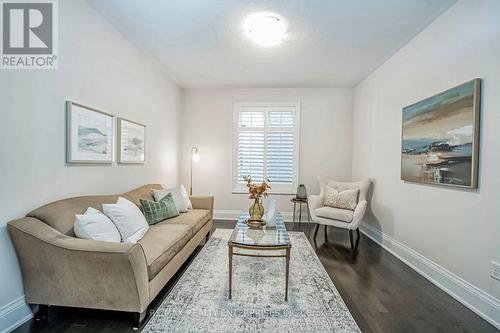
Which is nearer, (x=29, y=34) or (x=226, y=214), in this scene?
(x=29, y=34)

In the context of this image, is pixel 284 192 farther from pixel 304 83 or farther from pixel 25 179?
pixel 25 179

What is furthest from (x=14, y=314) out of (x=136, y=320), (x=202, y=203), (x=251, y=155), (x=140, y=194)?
(x=251, y=155)

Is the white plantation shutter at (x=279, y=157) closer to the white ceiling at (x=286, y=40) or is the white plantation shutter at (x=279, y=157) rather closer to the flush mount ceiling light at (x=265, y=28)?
the white ceiling at (x=286, y=40)

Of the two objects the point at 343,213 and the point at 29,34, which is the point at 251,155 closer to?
the point at 343,213

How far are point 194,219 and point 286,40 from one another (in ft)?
8.58

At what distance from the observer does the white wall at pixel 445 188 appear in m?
2.05

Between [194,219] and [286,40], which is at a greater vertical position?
[286,40]

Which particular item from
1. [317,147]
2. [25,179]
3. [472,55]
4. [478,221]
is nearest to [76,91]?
[25,179]

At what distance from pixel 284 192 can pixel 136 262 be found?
3854mm

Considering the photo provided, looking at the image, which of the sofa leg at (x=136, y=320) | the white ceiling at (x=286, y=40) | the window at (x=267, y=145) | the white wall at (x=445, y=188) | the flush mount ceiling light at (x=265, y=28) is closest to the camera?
the sofa leg at (x=136, y=320)

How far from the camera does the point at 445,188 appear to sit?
2570 millimetres

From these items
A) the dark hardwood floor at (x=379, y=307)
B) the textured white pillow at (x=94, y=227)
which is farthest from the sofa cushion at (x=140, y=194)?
the dark hardwood floor at (x=379, y=307)

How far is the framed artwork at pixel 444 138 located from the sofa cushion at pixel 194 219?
8.96 feet

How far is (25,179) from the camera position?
6.38 feet
